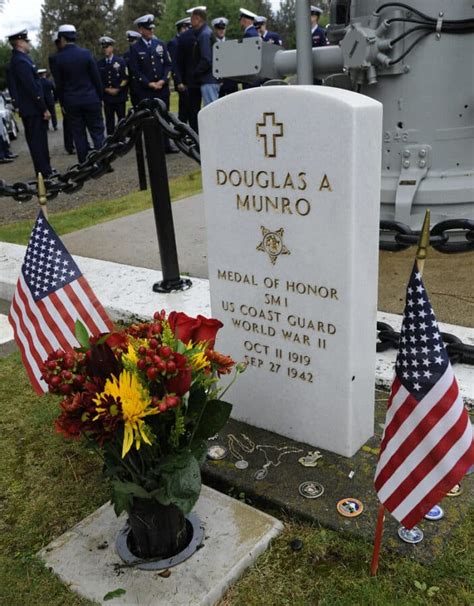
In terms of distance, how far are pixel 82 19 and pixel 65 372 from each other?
55.3m

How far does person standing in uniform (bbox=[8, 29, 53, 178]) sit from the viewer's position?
31.8 feet

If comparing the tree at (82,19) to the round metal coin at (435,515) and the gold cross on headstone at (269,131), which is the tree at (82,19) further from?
the round metal coin at (435,515)

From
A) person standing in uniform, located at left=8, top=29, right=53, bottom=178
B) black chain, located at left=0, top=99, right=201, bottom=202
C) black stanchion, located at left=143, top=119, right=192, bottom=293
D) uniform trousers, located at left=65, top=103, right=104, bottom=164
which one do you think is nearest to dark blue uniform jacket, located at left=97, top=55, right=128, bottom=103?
uniform trousers, located at left=65, top=103, right=104, bottom=164

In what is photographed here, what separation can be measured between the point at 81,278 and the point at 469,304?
2.48 meters

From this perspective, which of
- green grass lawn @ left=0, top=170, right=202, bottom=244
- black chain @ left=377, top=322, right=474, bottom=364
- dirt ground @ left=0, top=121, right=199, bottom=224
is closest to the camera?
black chain @ left=377, top=322, right=474, bottom=364

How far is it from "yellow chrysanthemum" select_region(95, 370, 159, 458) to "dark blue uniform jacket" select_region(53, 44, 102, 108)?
367 inches

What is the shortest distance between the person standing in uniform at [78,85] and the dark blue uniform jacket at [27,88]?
456mm

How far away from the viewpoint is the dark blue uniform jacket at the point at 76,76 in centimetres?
1006

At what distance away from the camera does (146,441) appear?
69.4 inches

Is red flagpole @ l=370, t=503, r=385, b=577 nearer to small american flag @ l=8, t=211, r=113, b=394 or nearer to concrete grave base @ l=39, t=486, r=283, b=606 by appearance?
concrete grave base @ l=39, t=486, r=283, b=606

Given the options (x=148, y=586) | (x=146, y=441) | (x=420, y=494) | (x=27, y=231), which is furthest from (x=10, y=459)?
(x=27, y=231)

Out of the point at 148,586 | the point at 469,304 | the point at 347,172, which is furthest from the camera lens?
the point at 469,304

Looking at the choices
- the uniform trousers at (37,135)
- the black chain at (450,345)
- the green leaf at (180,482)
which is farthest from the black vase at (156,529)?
the uniform trousers at (37,135)

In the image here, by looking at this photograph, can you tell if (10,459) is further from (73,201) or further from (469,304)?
(73,201)
